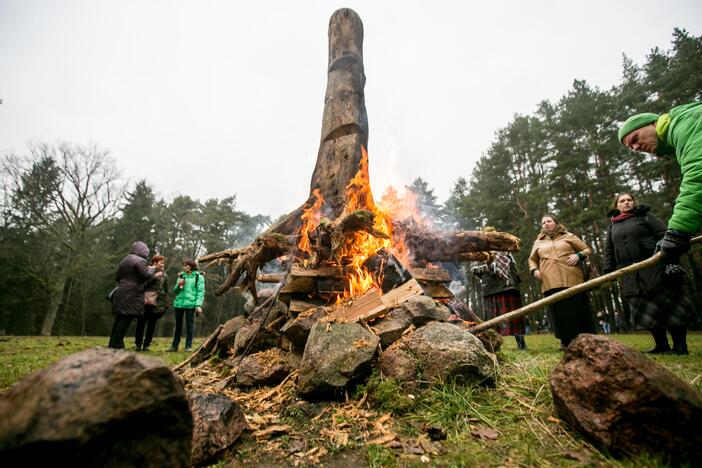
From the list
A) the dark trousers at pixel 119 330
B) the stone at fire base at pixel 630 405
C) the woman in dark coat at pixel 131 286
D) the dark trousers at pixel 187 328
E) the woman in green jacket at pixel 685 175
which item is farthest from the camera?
the dark trousers at pixel 187 328

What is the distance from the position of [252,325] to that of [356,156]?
3072 mm

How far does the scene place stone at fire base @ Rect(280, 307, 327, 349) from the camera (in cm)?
307

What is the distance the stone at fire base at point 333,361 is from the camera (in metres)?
2.33

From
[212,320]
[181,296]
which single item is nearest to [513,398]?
[181,296]

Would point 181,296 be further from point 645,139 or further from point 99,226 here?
point 99,226

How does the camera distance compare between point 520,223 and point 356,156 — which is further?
point 520,223

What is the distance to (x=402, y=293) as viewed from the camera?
11.5 ft

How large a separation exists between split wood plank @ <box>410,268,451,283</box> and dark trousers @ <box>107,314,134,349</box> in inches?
209

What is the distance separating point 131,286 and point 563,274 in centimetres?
815

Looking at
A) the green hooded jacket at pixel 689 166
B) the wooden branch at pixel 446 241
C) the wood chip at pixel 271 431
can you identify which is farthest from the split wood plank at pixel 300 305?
the green hooded jacket at pixel 689 166

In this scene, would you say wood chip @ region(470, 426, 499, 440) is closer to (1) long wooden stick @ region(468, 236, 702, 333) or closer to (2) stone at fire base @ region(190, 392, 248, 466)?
(1) long wooden stick @ region(468, 236, 702, 333)

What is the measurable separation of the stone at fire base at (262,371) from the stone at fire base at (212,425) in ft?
3.29

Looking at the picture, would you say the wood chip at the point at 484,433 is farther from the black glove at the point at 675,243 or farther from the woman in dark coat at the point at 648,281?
the woman in dark coat at the point at 648,281

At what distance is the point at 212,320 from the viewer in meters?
33.7
